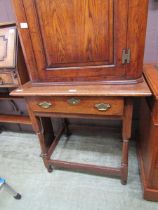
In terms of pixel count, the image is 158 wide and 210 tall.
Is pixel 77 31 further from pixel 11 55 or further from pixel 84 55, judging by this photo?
pixel 11 55

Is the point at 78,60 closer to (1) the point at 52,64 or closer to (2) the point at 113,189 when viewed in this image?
(1) the point at 52,64

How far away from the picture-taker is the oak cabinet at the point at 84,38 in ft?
2.90

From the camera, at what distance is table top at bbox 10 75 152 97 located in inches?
36.1

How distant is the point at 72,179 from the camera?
1.45 metres

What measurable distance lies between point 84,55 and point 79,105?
0.32 metres

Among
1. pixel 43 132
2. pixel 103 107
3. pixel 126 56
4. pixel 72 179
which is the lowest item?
pixel 72 179

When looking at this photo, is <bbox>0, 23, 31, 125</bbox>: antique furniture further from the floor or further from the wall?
the floor

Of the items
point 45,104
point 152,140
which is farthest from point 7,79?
point 152,140

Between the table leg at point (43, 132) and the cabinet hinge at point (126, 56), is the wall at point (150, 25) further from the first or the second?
the table leg at point (43, 132)

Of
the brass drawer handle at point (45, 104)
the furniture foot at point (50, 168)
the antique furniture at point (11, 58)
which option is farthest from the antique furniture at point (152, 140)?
the antique furniture at point (11, 58)

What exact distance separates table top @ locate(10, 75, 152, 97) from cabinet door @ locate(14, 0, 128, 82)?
0.22ft

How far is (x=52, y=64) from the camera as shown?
3.59 ft

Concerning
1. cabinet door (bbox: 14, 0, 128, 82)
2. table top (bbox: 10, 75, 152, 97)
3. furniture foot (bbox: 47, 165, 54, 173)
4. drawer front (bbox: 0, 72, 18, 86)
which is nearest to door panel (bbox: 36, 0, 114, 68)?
cabinet door (bbox: 14, 0, 128, 82)

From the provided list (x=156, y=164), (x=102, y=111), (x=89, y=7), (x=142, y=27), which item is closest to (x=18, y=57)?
(x=89, y=7)
